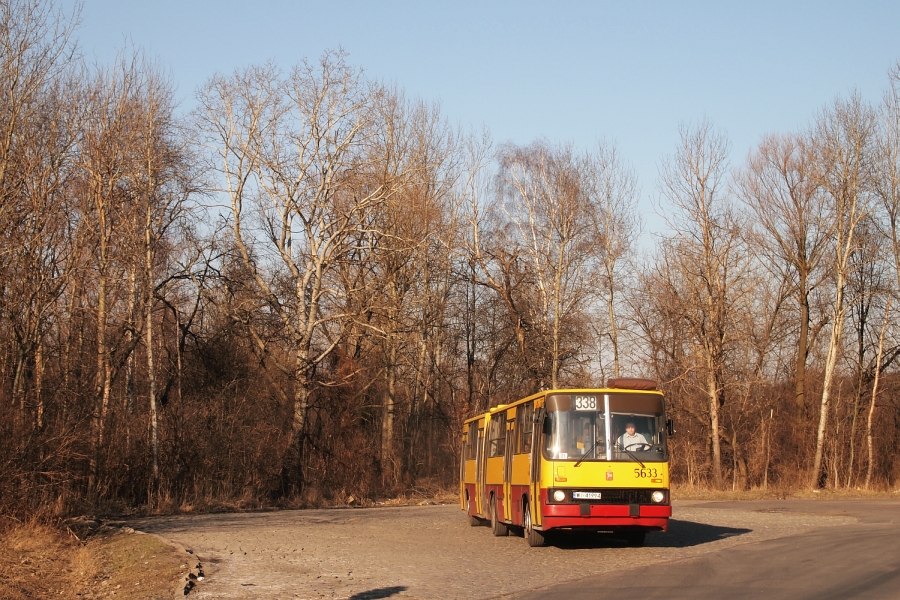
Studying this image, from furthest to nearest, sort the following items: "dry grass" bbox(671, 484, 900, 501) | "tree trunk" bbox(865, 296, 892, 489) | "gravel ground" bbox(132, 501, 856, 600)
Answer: "tree trunk" bbox(865, 296, 892, 489) → "dry grass" bbox(671, 484, 900, 501) → "gravel ground" bbox(132, 501, 856, 600)

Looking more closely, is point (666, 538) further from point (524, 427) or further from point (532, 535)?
point (524, 427)

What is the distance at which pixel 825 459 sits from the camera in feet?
132

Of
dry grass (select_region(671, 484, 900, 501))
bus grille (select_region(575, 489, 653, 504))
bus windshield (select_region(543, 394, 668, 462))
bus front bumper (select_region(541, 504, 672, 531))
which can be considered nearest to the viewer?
bus front bumper (select_region(541, 504, 672, 531))

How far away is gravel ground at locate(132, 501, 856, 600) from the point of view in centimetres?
1191

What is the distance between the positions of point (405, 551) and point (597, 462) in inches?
154

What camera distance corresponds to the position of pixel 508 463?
1919 centimetres

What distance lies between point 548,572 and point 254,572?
4.41 metres

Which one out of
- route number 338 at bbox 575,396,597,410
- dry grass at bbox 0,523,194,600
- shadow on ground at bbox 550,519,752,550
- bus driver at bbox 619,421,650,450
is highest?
route number 338 at bbox 575,396,597,410

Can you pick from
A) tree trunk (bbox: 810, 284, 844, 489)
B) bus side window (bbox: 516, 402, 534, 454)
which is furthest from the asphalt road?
tree trunk (bbox: 810, 284, 844, 489)

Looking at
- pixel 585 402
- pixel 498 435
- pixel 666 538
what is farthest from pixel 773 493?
pixel 585 402

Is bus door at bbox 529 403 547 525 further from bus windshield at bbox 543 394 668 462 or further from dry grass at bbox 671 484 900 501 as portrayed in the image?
dry grass at bbox 671 484 900 501

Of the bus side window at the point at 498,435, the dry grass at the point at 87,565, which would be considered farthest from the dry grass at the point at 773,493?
the dry grass at the point at 87,565

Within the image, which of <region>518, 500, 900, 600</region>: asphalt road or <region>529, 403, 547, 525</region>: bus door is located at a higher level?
<region>529, 403, 547, 525</region>: bus door

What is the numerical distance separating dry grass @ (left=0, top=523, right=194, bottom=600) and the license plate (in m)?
6.59
